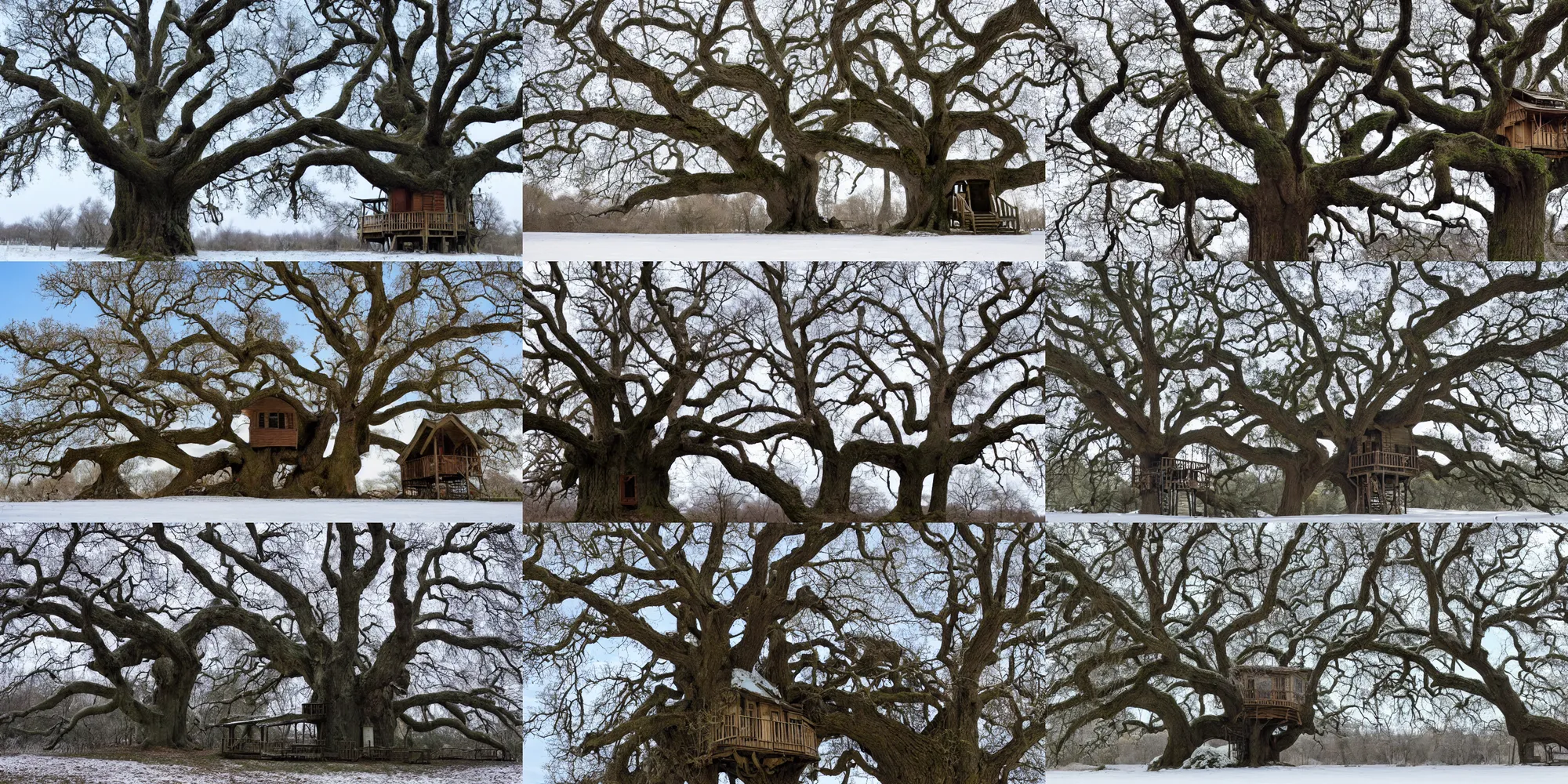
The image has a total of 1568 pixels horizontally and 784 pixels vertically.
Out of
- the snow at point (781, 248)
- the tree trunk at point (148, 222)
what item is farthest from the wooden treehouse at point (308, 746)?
the snow at point (781, 248)

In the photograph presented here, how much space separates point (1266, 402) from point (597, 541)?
20.1 feet

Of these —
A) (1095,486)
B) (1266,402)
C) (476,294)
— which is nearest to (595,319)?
(476,294)

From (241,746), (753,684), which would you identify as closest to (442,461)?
(241,746)

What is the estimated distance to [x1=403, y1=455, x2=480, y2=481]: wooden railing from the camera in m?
14.5

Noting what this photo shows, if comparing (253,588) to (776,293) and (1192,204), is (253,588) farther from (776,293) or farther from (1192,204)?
(1192,204)

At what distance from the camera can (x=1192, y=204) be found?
15.2 meters

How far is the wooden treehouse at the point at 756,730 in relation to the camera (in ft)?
46.4

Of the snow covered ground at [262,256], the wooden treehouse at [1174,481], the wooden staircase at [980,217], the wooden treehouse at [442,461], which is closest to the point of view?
the snow covered ground at [262,256]

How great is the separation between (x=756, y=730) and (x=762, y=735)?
8 centimetres

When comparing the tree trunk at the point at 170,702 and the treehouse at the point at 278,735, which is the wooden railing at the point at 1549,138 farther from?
the tree trunk at the point at 170,702

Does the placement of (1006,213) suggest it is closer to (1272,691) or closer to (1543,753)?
(1272,691)

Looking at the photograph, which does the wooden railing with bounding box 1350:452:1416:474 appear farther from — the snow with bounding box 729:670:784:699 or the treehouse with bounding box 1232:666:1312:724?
the snow with bounding box 729:670:784:699

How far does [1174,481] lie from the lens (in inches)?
600

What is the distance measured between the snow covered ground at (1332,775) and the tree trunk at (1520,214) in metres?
4.62
